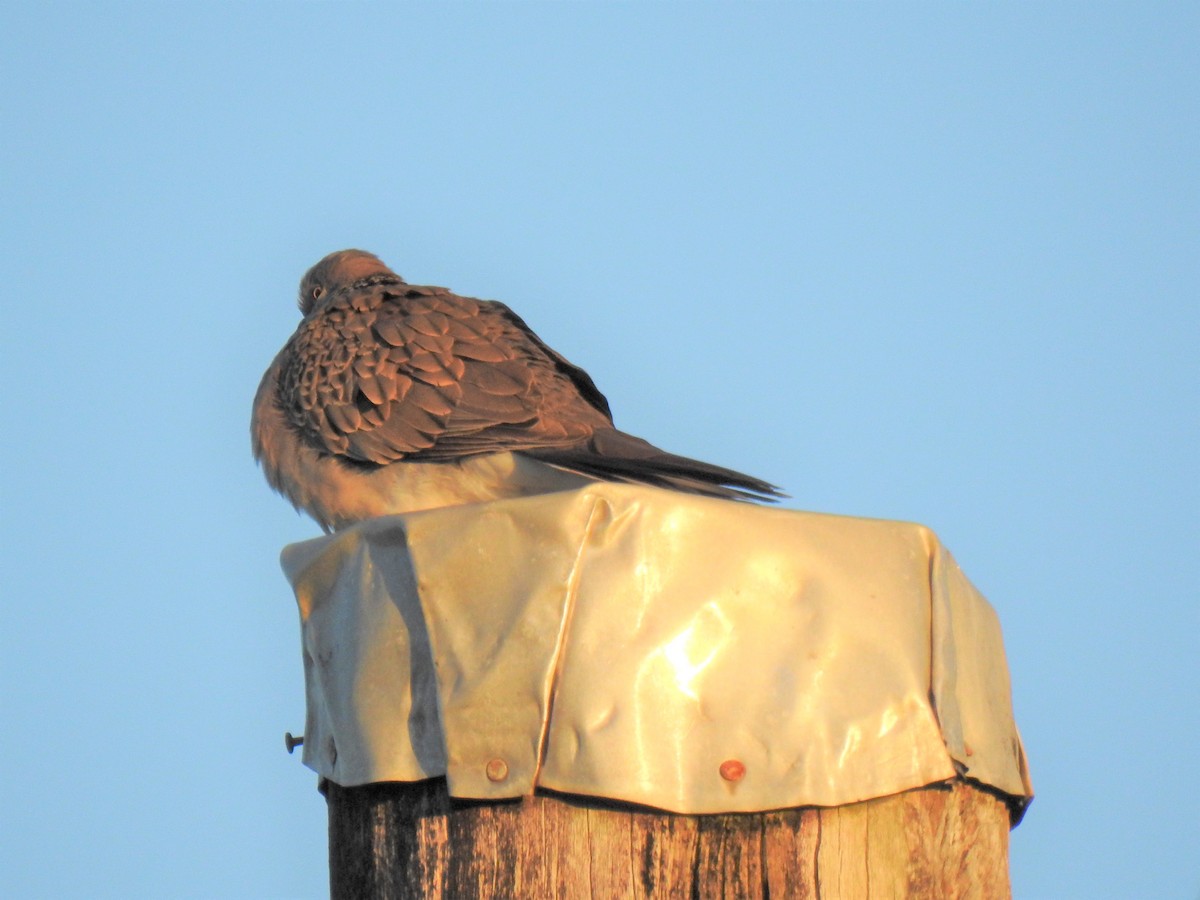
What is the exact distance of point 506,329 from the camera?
546 cm

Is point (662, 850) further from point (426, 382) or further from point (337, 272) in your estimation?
point (337, 272)

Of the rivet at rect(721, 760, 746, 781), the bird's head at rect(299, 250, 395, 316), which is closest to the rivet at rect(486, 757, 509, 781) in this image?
the rivet at rect(721, 760, 746, 781)

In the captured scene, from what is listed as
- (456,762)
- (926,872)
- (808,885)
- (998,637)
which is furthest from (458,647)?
(998,637)

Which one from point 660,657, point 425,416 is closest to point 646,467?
point 425,416

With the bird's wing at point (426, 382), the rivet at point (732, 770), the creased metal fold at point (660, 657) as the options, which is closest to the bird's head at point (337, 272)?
the bird's wing at point (426, 382)

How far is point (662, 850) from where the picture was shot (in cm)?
262

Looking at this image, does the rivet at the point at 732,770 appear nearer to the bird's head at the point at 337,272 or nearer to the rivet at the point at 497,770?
the rivet at the point at 497,770

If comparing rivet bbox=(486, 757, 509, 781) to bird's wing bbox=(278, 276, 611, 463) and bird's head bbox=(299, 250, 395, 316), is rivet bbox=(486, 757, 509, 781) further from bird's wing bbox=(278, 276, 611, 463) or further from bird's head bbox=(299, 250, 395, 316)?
bird's head bbox=(299, 250, 395, 316)

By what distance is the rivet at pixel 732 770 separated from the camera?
2.63m

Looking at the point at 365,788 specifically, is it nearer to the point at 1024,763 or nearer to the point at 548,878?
the point at 548,878

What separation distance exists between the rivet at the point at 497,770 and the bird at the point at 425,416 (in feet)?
5.85

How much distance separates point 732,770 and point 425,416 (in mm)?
2564

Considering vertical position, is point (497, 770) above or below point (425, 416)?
below

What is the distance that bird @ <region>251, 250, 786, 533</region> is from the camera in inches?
189
